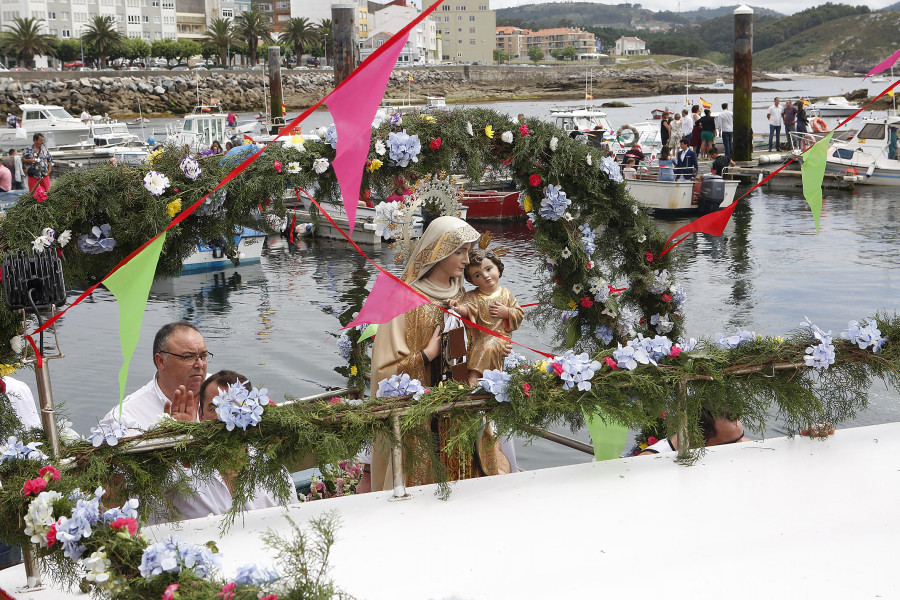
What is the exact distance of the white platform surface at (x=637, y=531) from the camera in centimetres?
321

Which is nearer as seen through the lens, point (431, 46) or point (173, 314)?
point (173, 314)

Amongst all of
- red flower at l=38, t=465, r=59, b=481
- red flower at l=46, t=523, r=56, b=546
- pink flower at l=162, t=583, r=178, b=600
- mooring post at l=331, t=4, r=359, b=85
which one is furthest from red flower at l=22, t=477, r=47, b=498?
mooring post at l=331, t=4, r=359, b=85

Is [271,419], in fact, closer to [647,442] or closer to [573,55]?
[647,442]

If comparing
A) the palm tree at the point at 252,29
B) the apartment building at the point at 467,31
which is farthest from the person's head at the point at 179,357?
the apartment building at the point at 467,31

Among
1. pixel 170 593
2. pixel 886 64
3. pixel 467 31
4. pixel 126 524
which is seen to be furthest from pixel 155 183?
pixel 467 31

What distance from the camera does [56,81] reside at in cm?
6475

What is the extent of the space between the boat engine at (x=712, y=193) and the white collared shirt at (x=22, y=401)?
18508mm

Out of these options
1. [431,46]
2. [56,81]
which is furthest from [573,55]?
[56,81]

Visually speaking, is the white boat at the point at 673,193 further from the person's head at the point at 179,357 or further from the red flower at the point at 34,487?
the red flower at the point at 34,487

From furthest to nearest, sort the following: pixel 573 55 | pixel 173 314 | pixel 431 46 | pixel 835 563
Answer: pixel 573 55
pixel 431 46
pixel 173 314
pixel 835 563

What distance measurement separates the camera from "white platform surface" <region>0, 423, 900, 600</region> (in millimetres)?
3207

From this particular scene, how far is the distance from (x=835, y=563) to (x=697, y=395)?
0.98 meters

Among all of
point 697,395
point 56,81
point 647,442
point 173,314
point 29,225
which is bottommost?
point 173,314

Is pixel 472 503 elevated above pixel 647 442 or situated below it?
above
